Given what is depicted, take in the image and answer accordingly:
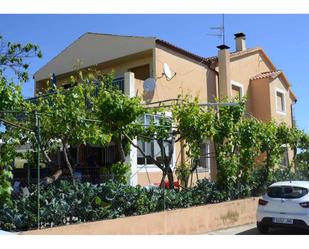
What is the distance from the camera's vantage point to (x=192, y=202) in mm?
13109

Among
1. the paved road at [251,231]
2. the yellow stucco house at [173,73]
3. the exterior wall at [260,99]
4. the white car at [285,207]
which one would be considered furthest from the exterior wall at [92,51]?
the white car at [285,207]

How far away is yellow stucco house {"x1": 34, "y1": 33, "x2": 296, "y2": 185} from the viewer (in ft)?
→ 60.3

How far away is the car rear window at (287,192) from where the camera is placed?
1152 cm

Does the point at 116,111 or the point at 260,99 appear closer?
the point at 116,111

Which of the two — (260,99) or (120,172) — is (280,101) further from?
(120,172)

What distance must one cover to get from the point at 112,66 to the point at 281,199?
12796 millimetres

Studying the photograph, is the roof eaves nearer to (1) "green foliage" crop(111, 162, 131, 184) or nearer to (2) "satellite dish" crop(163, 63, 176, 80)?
(2) "satellite dish" crop(163, 63, 176, 80)

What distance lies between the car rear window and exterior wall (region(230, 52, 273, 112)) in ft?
44.5

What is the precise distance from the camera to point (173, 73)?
2011 centimetres

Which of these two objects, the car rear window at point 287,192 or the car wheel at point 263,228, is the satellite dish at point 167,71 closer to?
the car rear window at point 287,192

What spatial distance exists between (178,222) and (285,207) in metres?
2.79

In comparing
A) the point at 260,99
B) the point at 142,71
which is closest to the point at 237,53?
the point at 260,99

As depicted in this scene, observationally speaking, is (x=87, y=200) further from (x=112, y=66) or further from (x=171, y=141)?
(x=112, y=66)

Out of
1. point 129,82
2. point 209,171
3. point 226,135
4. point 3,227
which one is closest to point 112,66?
point 129,82
